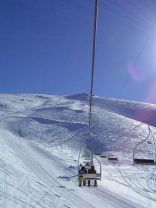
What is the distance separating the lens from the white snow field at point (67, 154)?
68.1ft

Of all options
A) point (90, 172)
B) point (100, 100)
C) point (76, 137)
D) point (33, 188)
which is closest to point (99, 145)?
point (76, 137)

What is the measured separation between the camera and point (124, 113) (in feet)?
484

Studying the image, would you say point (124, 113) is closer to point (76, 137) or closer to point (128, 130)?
point (128, 130)

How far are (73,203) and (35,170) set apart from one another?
15812 mm

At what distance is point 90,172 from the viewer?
27.1 metres

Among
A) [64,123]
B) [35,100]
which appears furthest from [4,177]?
[35,100]

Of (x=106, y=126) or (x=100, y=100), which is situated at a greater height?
(x=100, y=100)


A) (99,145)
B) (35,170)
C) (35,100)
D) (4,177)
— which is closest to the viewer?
(4,177)

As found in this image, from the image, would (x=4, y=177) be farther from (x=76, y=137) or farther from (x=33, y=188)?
(x=76, y=137)

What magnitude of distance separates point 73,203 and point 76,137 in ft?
243

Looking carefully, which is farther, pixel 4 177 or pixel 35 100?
pixel 35 100

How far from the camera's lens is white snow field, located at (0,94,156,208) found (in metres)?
20.8

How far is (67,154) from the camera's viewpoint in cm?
6638

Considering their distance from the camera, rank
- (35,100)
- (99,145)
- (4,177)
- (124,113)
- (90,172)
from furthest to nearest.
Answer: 1. (35,100)
2. (124,113)
3. (99,145)
4. (90,172)
5. (4,177)
